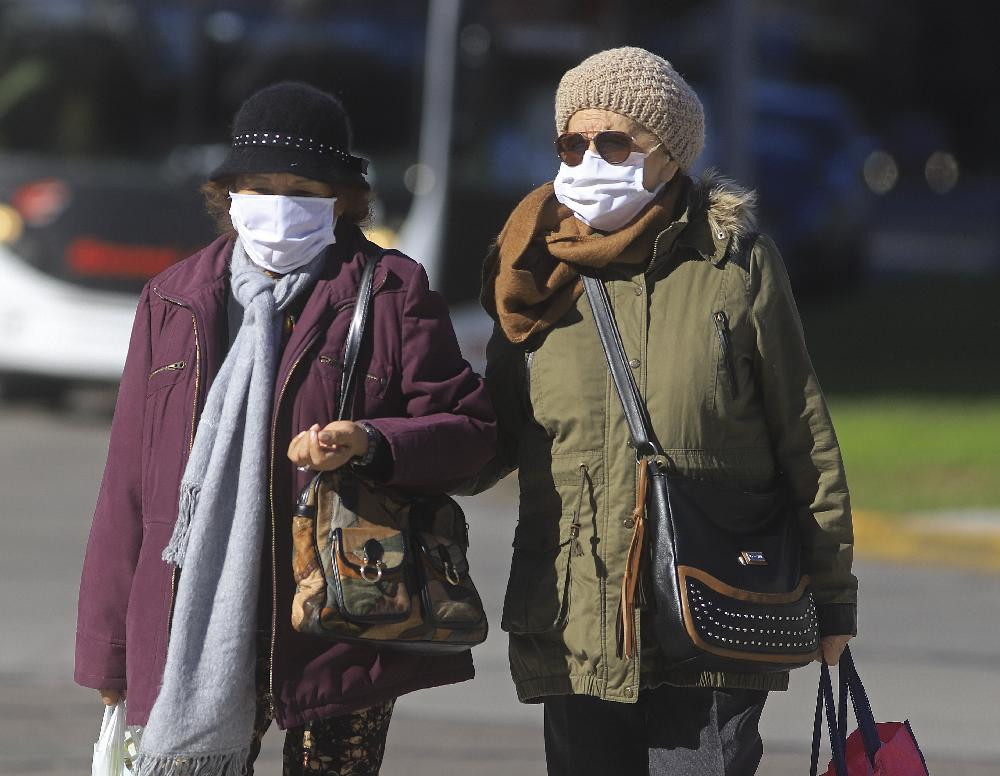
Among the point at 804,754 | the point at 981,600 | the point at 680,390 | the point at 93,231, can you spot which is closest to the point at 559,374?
the point at 680,390

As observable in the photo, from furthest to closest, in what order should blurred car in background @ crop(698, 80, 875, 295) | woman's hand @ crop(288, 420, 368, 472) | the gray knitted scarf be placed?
blurred car in background @ crop(698, 80, 875, 295)
the gray knitted scarf
woman's hand @ crop(288, 420, 368, 472)

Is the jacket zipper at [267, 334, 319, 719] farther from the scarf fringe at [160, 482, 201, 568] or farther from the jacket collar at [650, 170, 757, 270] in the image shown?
the jacket collar at [650, 170, 757, 270]

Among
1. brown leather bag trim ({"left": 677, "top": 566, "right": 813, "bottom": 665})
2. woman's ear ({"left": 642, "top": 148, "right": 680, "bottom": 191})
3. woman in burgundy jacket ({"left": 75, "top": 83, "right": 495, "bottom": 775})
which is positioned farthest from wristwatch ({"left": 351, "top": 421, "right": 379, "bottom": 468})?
woman's ear ({"left": 642, "top": 148, "right": 680, "bottom": 191})

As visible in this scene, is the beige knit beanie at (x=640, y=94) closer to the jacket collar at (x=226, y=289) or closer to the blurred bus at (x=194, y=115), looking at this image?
the jacket collar at (x=226, y=289)

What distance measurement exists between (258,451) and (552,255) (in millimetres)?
681

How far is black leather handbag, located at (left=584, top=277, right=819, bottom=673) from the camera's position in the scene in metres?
3.34

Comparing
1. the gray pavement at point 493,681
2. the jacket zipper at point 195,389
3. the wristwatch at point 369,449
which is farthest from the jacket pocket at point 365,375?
the gray pavement at point 493,681

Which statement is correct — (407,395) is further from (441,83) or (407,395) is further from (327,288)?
(441,83)

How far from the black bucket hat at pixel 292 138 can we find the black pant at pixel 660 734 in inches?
42.1

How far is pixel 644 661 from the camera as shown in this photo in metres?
3.41

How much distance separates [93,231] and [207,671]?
28.9 ft

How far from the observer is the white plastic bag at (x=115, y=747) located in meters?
3.43

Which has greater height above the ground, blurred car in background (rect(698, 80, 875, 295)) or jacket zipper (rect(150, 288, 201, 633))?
blurred car in background (rect(698, 80, 875, 295))

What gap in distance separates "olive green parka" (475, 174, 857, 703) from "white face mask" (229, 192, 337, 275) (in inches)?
17.7
